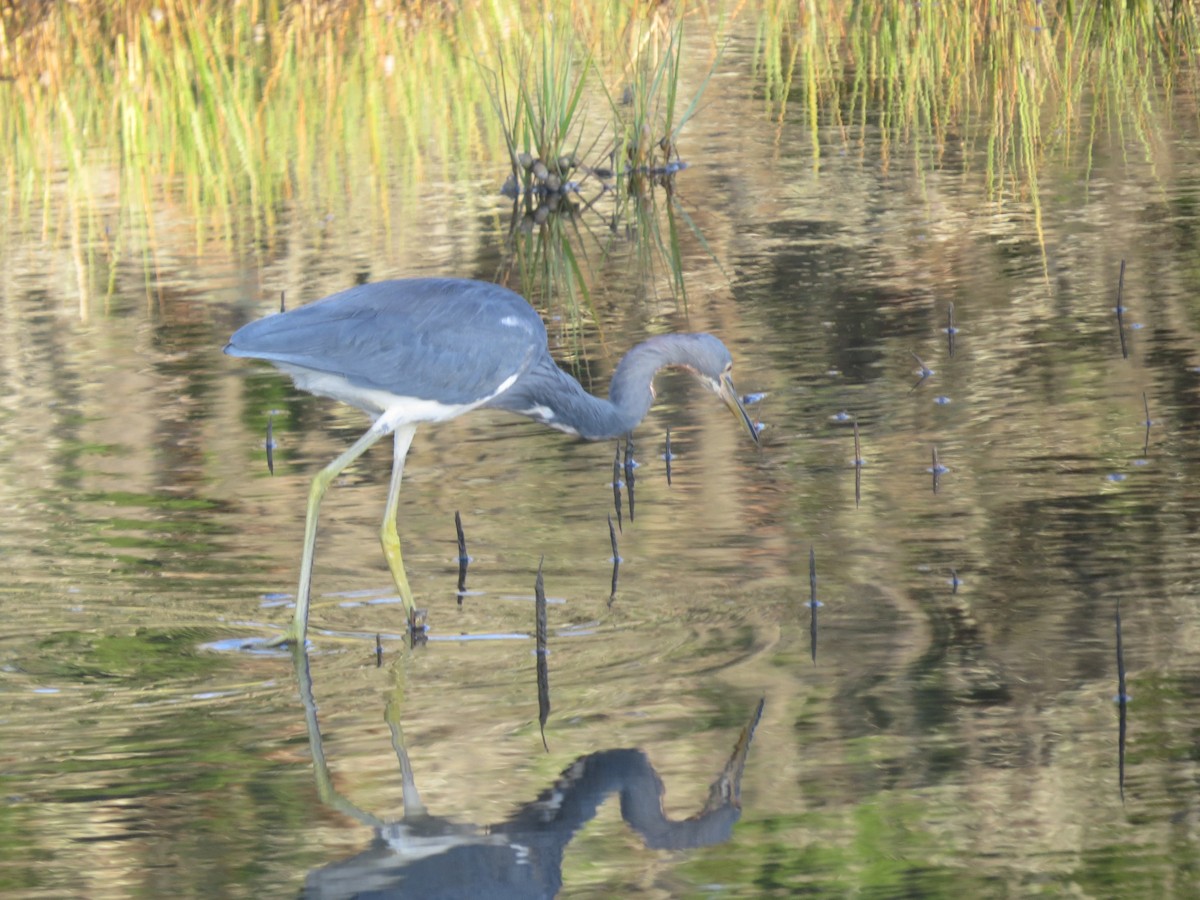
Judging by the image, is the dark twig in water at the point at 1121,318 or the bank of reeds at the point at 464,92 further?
the bank of reeds at the point at 464,92

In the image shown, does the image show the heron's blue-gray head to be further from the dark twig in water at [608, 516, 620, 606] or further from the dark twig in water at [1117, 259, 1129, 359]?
the dark twig in water at [1117, 259, 1129, 359]

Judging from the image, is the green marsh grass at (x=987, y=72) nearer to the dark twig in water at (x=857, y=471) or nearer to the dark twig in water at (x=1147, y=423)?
the dark twig in water at (x=1147, y=423)

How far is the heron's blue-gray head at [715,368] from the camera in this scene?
7207mm

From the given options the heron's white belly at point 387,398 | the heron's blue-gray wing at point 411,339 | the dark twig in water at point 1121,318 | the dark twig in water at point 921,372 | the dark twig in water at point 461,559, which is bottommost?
the dark twig in water at point 461,559

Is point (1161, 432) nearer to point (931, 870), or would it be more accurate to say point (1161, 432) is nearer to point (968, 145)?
point (931, 870)

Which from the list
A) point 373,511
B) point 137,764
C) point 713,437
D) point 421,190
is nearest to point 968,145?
point 421,190

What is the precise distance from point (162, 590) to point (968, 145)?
27.2 feet

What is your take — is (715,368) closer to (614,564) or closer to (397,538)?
(614,564)

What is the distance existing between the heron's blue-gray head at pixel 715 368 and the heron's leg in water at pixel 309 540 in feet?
3.73

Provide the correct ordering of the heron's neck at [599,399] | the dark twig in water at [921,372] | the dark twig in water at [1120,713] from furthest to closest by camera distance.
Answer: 1. the dark twig in water at [921,372]
2. the heron's neck at [599,399]
3. the dark twig in water at [1120,713]

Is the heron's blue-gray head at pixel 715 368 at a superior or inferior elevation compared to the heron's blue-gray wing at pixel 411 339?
inferior

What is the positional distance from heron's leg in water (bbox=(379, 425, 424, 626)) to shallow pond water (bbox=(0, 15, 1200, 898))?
0.10 metres

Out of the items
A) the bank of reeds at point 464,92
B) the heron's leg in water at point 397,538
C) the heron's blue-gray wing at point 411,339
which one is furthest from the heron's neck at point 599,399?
the bank of reeds at point 464,92

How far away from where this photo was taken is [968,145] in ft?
44.5
